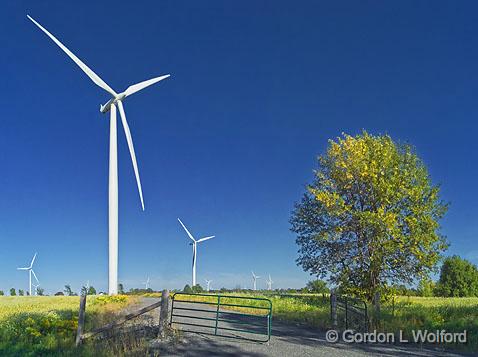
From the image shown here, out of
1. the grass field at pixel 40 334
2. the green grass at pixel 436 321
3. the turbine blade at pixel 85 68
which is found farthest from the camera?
the turbine blade at pixel 85 68

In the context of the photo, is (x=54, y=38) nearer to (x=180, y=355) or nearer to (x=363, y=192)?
(x=363, y=192)

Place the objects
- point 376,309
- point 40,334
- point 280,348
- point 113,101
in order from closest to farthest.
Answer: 1. point 280,348
2. point 40,334
3. point 376,309
4. point 113,101

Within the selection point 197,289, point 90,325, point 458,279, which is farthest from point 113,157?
point 458,279

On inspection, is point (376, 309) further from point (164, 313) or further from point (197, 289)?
point (197, 289)

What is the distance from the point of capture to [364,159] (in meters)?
22.7

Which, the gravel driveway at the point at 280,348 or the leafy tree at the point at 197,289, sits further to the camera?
the leafy tree at the point at 197,289

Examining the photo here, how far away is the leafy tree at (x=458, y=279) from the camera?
71.4 metres

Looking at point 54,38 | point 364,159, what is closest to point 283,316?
point 364,159

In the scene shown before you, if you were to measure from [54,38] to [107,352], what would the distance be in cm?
2694

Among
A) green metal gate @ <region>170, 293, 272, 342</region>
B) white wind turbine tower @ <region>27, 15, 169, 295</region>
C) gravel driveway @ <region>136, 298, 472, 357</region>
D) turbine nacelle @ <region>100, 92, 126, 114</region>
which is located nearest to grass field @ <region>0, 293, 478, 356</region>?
green metal gate @ <region>170, 293, 272, 342</region>

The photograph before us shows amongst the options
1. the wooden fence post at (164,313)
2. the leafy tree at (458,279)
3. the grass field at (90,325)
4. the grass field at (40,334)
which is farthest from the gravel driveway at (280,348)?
the leafy tree at (458,279)

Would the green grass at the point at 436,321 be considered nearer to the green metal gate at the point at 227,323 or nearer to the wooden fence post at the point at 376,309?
the wooden fence post at the point at 376,309

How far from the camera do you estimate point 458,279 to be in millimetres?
72375

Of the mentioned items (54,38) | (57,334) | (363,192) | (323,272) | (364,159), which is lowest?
(57,334)
